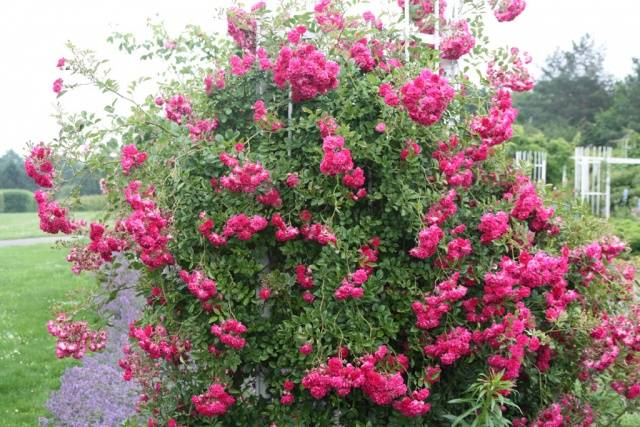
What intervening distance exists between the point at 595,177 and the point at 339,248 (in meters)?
16.0

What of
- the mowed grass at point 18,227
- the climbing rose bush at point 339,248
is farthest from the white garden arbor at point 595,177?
the mowed grass at point 18,227

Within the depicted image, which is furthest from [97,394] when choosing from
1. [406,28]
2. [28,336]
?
[406,28]

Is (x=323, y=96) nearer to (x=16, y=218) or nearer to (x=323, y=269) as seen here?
(x=323, y=269)

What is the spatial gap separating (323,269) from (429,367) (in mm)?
614

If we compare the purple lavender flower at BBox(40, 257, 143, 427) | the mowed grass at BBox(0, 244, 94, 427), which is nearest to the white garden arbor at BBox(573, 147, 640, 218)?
the mowed grass at BBox(0, 244, 94, 427)

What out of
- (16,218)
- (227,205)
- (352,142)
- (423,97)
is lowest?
(16,218)

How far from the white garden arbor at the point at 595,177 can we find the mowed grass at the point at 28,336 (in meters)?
11.7

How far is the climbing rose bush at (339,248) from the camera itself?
9.14 feet

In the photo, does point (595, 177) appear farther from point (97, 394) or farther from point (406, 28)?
point (406, 28)

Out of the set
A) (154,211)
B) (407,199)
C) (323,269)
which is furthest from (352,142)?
(154,211)

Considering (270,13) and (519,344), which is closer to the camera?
(519,344)

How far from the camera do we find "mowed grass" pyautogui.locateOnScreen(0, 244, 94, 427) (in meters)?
4.96

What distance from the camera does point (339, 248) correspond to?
277 centimetres

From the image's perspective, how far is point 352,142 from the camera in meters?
2.84
